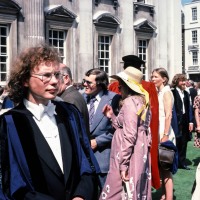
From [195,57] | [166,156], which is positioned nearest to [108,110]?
[166,156]

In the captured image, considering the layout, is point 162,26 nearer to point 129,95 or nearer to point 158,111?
point 158,111

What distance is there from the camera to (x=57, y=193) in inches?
100

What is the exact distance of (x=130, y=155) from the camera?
428 centimetres

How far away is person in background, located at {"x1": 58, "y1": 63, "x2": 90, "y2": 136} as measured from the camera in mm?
4605

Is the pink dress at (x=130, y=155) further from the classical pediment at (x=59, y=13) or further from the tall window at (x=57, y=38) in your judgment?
the tall window at (x=57, y=38)

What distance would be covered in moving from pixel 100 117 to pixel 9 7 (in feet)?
34.5

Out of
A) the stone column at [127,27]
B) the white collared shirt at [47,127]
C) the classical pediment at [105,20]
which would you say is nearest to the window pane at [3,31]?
the classical pediment at [105,20]

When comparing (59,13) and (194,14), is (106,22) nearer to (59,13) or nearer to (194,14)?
(59,13)

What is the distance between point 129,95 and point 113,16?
14778 mm

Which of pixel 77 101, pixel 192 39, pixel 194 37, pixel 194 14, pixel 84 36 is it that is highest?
pixel 194 14

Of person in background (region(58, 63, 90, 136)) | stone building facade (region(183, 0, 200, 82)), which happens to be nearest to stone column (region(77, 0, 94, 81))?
person in background (region(58, 63, 90, 136))

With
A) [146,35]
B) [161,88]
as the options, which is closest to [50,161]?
[161,88]

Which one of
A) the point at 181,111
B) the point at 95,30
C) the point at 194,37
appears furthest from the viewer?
the point at 194,37

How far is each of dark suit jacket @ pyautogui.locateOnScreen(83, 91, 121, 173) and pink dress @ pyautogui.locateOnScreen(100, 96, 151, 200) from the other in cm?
73
